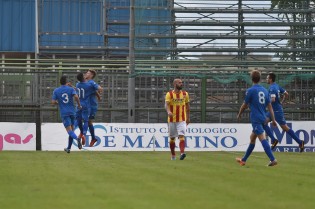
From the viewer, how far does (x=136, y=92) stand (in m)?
32.2

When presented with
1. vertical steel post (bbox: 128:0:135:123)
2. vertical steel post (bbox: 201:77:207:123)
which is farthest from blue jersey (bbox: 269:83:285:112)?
vertical steel post (bbox: 128:0:135:123)

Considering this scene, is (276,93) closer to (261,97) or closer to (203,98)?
(261,97)

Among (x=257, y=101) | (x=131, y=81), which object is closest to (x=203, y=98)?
(x=131, y=81)

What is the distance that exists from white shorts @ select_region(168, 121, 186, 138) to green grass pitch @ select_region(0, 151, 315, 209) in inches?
134

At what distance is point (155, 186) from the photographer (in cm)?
1196

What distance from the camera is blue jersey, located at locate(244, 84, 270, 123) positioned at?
1741cm

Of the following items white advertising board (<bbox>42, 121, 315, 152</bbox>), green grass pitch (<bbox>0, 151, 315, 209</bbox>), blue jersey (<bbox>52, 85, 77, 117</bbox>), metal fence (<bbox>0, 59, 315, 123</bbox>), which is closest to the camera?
green grass pitch (<bbox>0, 151, 315, 209</bbox>)

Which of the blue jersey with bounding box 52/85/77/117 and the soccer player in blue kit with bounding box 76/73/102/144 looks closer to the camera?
the blue jersey with bounding box 52/85/77/117

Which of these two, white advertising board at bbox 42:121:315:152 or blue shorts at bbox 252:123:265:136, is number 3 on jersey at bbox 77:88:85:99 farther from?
blue shorts at bbox 252:123:265:136

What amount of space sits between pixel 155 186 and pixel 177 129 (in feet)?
29.5

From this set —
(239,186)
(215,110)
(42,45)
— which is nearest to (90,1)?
(42,45)

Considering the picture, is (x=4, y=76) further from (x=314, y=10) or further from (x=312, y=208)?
(x=312, y=208)

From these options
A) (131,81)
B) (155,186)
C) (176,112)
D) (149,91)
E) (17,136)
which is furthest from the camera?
(149,91)

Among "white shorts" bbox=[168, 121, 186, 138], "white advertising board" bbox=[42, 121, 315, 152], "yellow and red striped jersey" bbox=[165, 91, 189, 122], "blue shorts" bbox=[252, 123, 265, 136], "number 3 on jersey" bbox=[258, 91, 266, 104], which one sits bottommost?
"white advertising board" bbox=[42, 121, 315, 152]
